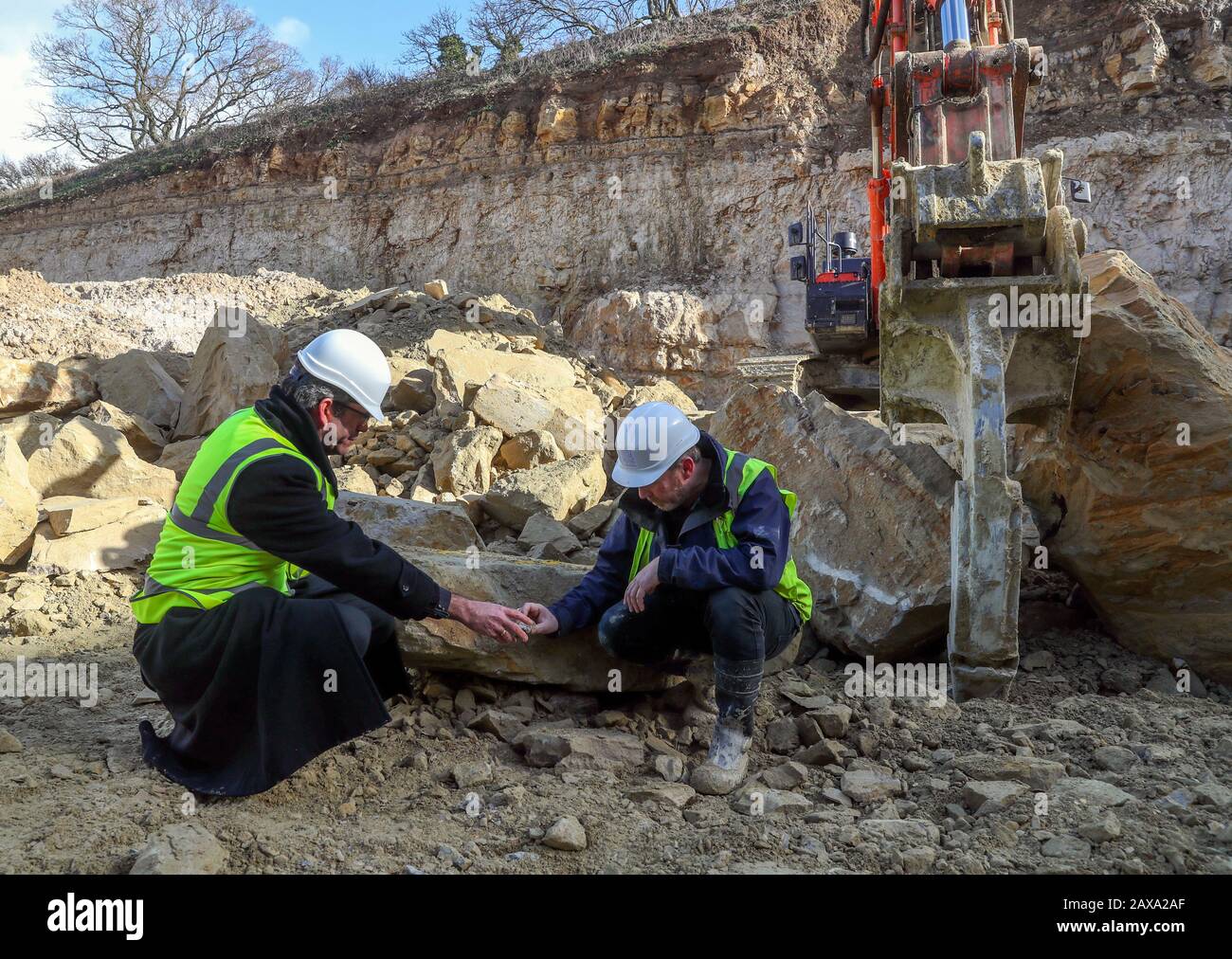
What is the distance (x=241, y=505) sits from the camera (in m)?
2.61

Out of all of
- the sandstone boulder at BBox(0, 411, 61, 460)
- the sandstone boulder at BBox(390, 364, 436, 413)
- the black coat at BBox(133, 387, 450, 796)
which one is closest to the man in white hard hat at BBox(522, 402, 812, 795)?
the black coat at BBox(133, 387, 450, 796)

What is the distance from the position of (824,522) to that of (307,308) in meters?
10.4

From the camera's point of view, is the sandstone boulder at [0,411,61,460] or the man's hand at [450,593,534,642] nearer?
the man's hand at [450,593,534,642]

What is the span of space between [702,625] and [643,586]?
1.10 feet

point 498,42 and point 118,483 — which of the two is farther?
point 498,42

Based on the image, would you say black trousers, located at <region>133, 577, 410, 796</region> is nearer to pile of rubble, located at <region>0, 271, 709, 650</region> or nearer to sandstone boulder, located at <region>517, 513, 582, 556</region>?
pile of rubble, located at <region>0, 271, 709, 650</region>

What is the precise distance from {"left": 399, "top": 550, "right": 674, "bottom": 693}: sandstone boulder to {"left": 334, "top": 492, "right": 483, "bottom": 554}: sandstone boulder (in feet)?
2.26

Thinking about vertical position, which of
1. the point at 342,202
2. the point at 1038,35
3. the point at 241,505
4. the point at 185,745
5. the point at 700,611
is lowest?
the point at 185,745

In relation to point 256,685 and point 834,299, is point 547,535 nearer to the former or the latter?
point 256,685

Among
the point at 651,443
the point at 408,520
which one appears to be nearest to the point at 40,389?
the point at 408,520

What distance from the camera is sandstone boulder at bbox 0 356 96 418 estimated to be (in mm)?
8281

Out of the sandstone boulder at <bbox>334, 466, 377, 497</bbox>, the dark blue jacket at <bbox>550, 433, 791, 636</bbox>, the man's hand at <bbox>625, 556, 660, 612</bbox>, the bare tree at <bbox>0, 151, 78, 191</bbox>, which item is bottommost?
the man's hand at <bbox>625, 556, 660, 612</bbox>

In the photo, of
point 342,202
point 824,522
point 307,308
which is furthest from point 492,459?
point 342,202
